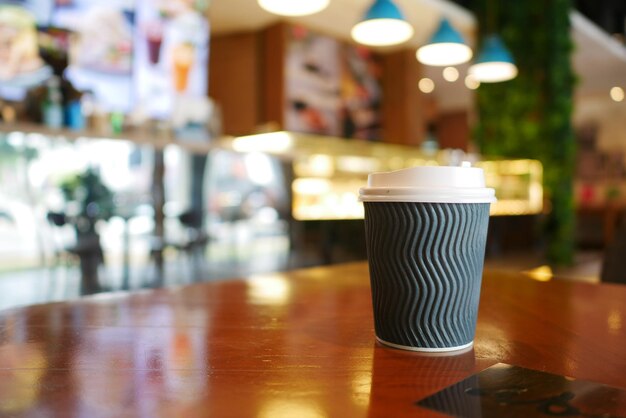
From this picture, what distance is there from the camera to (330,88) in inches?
264

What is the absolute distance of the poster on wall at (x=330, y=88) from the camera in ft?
20.6

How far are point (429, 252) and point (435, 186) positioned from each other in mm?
77

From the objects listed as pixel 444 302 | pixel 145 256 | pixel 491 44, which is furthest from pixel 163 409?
pixel 491 44

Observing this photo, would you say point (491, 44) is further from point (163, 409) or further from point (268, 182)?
point (163, 409)

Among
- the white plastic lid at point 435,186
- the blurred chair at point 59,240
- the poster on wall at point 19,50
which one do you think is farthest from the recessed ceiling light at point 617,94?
the white plastic lid at point 435,186

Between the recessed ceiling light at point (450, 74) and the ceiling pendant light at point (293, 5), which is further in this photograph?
the recessed ceiling light at point (450, 74)

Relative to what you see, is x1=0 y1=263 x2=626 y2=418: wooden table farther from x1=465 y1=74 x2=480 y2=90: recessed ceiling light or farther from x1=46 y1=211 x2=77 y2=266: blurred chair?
x1=465 y1=74 x2=480 y2=90: recessed ceiling light

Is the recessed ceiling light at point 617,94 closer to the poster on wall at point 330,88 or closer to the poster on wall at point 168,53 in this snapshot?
the poster on wall at point 330,88

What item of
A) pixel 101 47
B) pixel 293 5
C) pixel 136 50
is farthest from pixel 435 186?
pixel 136 50

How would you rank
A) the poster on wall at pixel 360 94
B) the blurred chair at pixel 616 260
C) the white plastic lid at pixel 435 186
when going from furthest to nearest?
the poster on wall at pixel 360 94 → the blurred chair at pixel 616 260 → the white plastic lid at pixel 435 186

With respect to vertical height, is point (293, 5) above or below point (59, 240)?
above

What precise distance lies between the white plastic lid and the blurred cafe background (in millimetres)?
757

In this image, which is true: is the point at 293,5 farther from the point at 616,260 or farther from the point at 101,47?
the point at 101,47

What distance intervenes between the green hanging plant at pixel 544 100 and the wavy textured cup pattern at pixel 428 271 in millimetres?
6296
